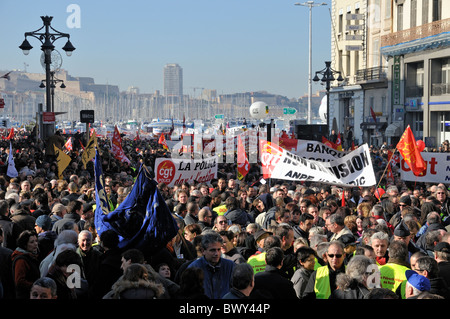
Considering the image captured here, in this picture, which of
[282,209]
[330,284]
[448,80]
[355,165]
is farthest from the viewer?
[448,80]

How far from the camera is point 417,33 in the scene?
41.6 metres

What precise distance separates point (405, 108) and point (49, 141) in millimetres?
26350

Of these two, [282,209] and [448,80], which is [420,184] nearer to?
[282,209]

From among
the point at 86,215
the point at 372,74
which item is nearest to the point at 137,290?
the point at 86,215

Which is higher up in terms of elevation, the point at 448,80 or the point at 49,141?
the point at 448,80

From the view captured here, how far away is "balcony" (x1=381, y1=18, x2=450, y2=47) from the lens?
3869 centimetres

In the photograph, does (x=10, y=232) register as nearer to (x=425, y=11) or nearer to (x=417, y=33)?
(x=417, y=33)

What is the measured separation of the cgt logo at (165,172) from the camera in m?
15.9

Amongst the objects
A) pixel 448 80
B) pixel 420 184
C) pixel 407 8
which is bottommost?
pixel 420 184

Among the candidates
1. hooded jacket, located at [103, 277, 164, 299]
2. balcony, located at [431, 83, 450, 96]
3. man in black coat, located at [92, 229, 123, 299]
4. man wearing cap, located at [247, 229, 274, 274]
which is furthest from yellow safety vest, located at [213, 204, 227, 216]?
balcony, located at [431, 83, 450, 96]

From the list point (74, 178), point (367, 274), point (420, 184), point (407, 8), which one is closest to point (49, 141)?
point (74, 178)

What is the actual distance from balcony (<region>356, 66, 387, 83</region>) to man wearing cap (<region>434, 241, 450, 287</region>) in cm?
4228

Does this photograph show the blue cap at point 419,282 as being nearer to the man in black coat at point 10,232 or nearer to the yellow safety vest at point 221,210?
the man in black coat at point 10,232
